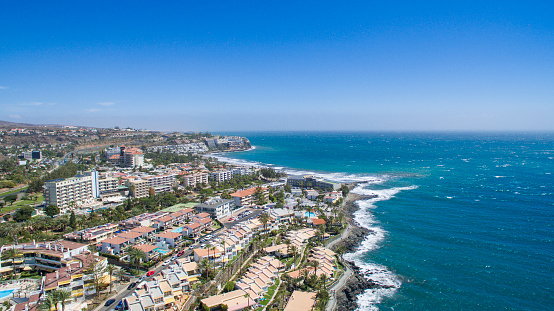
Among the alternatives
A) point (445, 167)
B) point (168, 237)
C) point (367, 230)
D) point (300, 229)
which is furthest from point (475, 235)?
point (445, 167)

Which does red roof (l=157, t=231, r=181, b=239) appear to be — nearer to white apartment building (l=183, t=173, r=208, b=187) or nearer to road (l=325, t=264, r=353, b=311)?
road (l=325, t=264, r=353, b=311)

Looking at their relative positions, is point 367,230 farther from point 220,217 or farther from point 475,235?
point 220,217

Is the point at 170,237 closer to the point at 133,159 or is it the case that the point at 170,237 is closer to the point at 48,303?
the point at 48,303

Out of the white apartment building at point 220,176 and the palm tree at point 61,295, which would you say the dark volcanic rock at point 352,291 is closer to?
the palm tree at point 61,295

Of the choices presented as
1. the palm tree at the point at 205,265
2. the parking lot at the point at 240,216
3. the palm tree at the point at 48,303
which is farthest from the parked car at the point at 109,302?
the parking lot at the point at 240,216

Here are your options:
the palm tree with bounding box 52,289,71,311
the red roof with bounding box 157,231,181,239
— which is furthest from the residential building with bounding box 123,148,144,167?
the palm tree with bounding box 52,289,71,311

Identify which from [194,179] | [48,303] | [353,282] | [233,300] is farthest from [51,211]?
[353,282]
